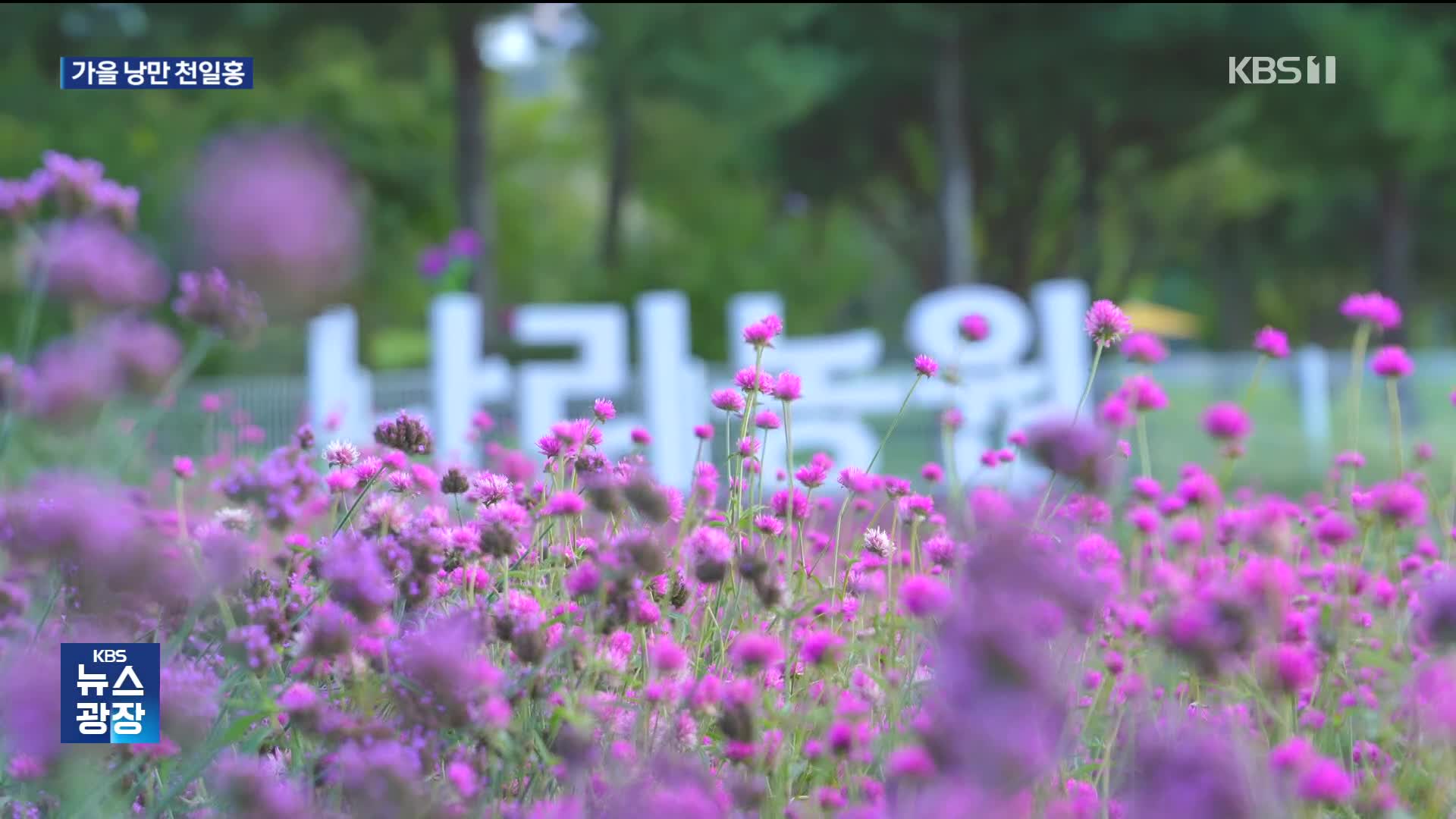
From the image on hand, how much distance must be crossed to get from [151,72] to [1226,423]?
227 cm

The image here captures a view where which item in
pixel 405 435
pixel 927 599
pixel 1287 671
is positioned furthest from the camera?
pixel 405 435

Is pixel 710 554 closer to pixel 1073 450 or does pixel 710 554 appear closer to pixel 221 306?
pixel 1073 450

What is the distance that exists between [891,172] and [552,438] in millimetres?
16168

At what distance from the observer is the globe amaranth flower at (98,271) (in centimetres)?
157

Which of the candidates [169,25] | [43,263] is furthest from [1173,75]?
[43,263]

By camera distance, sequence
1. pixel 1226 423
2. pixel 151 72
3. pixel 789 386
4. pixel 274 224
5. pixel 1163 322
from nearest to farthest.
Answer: pixel 274 224 < pixel 1226 423 < pixel 789 386 < pixel 151 72 < pixel 1163 322

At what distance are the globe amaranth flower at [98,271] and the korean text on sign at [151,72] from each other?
95cm

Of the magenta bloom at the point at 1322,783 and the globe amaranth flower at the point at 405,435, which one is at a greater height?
the globe amaranth flower at the point at 405,435

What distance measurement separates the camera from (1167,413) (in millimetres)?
15828

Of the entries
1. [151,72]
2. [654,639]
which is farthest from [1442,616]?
[151,72]

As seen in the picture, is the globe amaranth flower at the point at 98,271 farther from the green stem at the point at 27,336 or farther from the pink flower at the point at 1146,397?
the pink flower at the point at 1146,397

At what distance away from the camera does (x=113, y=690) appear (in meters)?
1.68

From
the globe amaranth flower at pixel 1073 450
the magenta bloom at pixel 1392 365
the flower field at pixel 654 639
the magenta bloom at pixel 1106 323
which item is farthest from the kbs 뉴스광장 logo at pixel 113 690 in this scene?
the magenta bloom at pixel 1392 365

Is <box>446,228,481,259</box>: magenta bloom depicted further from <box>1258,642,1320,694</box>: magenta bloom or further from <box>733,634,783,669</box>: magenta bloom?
<box>1258,642,1320,694</box>: magenta bloom
